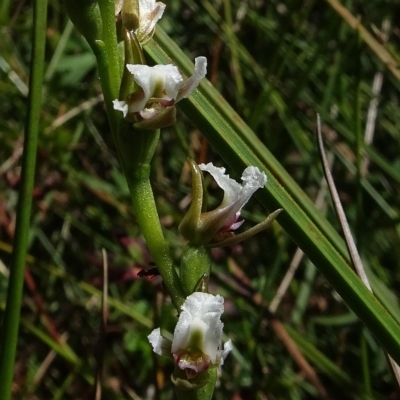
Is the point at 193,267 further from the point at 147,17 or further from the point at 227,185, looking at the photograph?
the point at 147,17

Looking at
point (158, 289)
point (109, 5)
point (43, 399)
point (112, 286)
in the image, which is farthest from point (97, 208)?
point (109, 5)

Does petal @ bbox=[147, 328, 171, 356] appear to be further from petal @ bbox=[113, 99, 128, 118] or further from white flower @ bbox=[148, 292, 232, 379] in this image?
petal @ bbox=[113, 99, 128, 118]

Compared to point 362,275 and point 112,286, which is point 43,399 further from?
point 362,275

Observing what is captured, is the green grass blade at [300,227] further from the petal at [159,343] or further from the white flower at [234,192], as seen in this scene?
the petal at [159,343]

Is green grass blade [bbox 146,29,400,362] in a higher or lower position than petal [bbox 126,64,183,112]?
lower

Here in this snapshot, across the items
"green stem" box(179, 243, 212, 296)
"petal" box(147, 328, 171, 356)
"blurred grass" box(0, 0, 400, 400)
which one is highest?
"green stem" box(179, 243, 212, 296)

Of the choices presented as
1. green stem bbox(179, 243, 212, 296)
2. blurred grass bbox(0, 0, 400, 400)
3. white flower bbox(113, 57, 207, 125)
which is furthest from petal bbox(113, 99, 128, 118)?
blurred grass bbox(0, 0, 400, 400)

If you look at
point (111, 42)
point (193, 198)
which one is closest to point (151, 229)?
point (193, 198)
